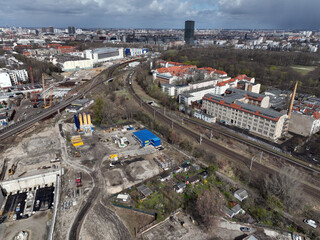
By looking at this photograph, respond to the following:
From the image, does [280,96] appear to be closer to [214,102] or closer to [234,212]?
[214,102]

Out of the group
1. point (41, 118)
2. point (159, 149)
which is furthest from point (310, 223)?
point (41, 118)

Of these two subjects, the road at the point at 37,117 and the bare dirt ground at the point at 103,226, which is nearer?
the bare dirt ground at the point at 103,226

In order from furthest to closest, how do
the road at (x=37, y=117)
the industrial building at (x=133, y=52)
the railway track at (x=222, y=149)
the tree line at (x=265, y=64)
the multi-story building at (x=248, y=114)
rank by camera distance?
the industrial building at (x=133, y=52)
the tree line at (x=265, y=64)
the multi-story building at (x=248, y=114)
the road at (x=37, y=117)
the railway track at (x=222, y=149)

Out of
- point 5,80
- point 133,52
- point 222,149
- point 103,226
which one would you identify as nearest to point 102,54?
point 133,52

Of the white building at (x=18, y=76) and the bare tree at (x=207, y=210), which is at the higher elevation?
the white building at (x=18, y=76)

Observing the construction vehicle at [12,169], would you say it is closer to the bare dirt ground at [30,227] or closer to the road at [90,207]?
the bare dirt ground at [30,227]

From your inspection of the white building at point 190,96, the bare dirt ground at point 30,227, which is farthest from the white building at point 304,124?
the bare dirt ground at point 30,227

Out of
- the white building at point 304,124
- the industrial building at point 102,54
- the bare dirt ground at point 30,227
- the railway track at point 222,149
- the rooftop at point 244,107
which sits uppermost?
the industrial building at point 102,54
